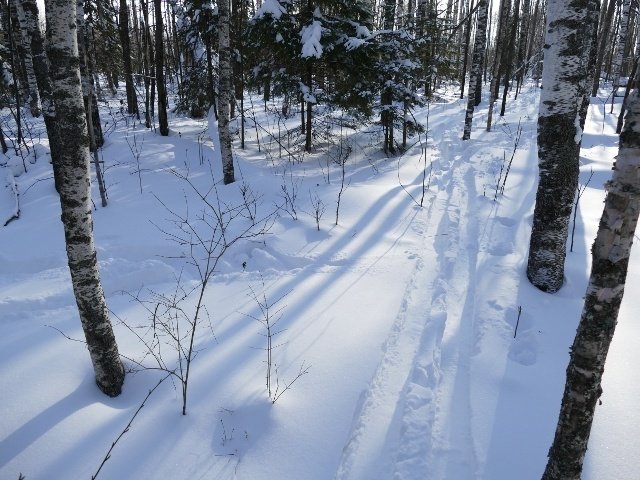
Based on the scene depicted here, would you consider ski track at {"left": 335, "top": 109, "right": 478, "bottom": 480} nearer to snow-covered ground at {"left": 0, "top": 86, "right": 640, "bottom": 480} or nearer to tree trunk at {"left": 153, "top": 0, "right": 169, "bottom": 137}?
snow-covered ground at {"left": 0, "top": 86, "right": 640, "bottom": 480}

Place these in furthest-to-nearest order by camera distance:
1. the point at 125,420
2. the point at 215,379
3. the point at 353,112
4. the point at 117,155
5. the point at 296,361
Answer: the point at 353,112
the point at 117,155
the point at 296,361
the point at 215,379
the point at 125,420

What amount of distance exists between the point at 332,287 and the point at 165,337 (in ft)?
6.47

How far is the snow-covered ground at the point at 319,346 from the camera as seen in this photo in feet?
9.17

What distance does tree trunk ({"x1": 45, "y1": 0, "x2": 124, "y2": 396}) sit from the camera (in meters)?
2.54

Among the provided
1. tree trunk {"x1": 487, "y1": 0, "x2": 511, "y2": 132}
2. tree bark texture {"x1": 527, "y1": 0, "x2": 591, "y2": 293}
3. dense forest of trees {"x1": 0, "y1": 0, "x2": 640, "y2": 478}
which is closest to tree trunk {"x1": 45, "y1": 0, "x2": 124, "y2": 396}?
dense forest of trees {"x1": 0, "y1": 0, "x2": 640, "y2": 478}

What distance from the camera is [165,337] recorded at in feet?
13.3

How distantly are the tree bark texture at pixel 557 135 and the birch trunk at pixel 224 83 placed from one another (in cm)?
553

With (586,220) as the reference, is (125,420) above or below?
below

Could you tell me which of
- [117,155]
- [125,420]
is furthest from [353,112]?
[125,420]

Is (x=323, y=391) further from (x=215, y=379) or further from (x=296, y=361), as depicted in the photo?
(x=215, y=379)

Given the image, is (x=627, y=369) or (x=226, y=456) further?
(x=627, y=369)

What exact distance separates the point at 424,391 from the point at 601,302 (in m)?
1.80

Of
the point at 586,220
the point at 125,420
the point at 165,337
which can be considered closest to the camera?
the point at 125,420

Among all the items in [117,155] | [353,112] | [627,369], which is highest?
[353,112]
